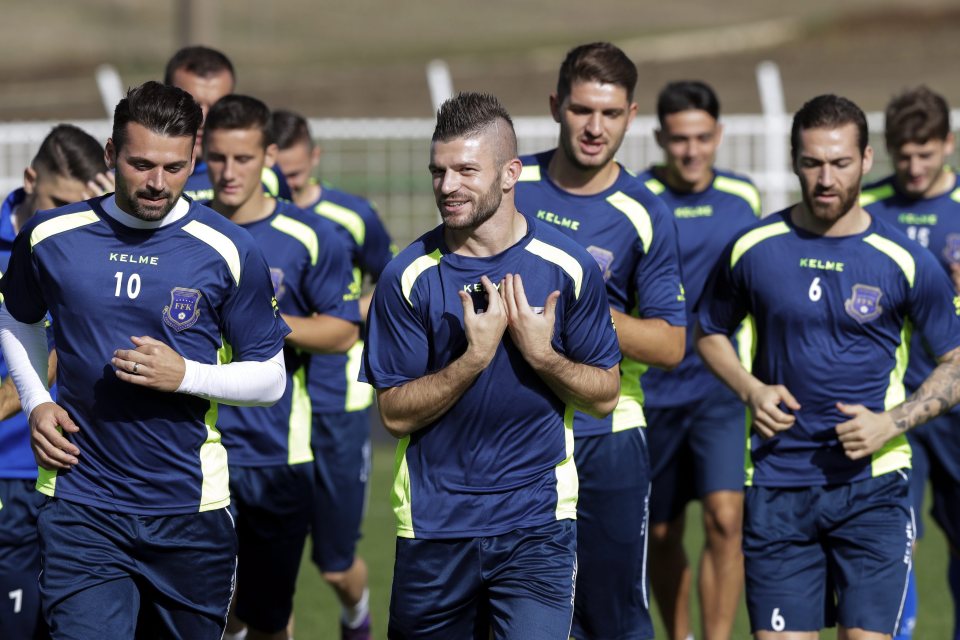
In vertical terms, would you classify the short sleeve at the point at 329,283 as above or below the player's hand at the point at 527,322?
above

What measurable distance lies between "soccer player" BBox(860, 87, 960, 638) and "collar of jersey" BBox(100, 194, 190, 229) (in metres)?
4.02

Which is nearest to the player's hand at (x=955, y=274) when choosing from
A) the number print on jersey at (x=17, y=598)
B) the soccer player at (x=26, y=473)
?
the soccer player at (x=26, y=473)

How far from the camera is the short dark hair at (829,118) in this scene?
19.5 feet

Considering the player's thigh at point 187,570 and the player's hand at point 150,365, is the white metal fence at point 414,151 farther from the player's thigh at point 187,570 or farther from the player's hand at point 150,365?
the player's hand at point 150,365

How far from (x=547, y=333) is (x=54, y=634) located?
1.82m

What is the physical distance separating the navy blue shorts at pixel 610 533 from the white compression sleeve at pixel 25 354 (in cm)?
209

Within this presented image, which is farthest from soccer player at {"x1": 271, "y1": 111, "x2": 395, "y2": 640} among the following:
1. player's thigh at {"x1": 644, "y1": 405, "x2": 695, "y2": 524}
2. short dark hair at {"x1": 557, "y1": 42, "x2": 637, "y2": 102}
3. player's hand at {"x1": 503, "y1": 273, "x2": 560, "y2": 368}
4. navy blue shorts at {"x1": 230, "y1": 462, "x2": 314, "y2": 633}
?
player's hand at {"x1": 503, "y1": 273, "x2": 560, "y2": 368}

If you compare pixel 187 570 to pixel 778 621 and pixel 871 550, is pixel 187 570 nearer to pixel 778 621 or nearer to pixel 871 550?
pixel 778 621

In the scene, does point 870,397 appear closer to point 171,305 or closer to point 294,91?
point 171,305

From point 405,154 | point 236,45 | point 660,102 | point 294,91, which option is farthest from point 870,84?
point 660,102

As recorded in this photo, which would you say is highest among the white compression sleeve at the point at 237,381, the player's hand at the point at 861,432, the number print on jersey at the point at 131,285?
the number print on jersey at the point at 131,285

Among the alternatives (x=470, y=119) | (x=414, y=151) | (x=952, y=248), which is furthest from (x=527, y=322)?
(x=414, y=151)

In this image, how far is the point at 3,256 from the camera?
6.07 meters

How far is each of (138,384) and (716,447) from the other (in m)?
3.69
